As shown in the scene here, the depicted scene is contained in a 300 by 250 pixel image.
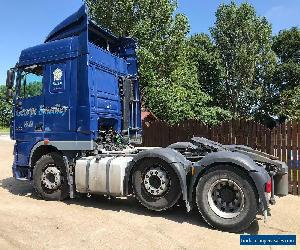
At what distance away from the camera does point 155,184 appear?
7.12 m

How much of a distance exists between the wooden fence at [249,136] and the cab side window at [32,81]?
5.73 metres

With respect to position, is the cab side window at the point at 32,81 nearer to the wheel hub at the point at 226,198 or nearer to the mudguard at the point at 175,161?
the mudguard at the point at 175,161

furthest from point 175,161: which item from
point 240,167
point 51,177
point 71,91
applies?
point 51,177

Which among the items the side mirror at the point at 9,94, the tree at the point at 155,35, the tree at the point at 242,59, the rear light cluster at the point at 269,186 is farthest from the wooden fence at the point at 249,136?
the tree at the point at 242,59

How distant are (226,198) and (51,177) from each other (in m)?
4.24

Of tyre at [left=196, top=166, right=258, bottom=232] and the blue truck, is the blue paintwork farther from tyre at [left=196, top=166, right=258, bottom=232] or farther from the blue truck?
tyre at [left=196, top=166, right=258, bottom=232]

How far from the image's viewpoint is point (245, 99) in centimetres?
3656

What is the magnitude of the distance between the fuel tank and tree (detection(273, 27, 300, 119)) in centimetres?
2598

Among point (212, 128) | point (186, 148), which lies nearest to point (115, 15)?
point (212, 128)

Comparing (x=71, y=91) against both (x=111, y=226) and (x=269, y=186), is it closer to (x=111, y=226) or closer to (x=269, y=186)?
(x=111, y=226)

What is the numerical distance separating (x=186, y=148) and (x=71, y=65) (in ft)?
10.6

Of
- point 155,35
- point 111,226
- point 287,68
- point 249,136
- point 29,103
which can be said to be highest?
point 155,35

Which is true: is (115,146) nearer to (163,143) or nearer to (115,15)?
(163,143)

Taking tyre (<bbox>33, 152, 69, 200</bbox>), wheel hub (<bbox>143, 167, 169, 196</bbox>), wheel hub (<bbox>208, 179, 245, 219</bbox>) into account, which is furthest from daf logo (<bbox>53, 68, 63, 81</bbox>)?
wheel hub (<bbox>208, 179, 245, 219</bbox>)
